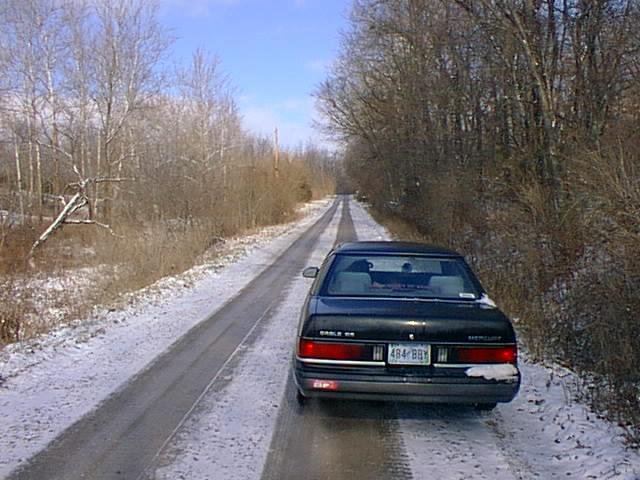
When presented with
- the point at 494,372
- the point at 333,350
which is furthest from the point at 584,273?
the point at 333,350

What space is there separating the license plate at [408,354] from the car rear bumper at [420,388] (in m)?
0.12

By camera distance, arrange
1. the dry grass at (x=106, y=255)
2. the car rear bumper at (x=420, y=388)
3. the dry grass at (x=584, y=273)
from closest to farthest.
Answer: the car rear bumper at (x=420, y=388)
the dry grass at (x=584, y=273)
the dry grass at (x=106, y=255)

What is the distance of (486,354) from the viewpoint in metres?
5.16

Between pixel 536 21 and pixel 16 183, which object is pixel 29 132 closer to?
pixel 16 183

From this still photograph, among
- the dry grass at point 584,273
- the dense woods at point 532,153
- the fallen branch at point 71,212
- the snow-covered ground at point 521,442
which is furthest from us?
the fallen branch at point 71,212

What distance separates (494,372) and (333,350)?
4.20 ft

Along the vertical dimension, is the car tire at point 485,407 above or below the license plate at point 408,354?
below

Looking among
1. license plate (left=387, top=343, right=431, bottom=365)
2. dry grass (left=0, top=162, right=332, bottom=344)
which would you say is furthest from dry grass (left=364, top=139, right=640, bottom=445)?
dry grass (left=0, top=162, right=332, bottom=344)

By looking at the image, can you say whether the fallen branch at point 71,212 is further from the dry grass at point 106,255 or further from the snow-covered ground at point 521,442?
the snow-covered ground at point 521,442

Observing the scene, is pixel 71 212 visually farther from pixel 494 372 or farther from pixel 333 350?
pixel 494 372

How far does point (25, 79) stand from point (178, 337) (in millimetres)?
22112

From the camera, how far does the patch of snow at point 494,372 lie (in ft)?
16.8

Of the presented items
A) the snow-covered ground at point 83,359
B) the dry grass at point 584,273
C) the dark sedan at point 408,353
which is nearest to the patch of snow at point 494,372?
the dark sedan at point 408,353

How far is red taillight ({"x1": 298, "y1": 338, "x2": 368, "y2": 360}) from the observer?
5.17 meters
